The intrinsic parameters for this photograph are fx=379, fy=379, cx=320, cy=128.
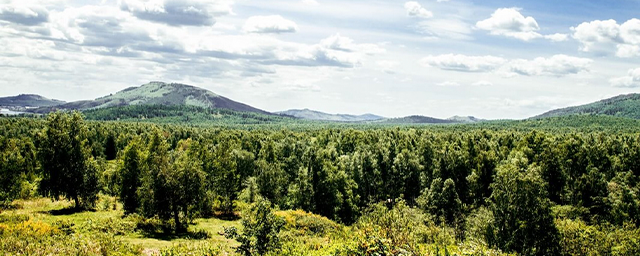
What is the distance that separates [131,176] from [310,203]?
95.3 feet

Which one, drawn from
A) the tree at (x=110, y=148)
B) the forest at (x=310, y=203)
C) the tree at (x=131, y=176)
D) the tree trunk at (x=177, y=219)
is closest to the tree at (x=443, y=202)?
the forest at (x=310, y=203)

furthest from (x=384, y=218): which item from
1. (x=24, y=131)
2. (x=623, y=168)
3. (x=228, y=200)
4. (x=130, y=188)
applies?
(x=24, y=131)

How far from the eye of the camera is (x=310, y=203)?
213 feet

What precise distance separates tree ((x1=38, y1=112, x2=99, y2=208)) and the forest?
0.11 meters

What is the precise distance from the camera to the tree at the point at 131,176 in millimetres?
45844

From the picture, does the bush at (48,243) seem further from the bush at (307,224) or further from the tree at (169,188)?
the bush at (307,224)

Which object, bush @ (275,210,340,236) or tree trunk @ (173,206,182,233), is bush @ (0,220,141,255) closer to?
tree trunk @ (173,206,182,233)

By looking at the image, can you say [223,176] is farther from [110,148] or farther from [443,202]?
[110,148]

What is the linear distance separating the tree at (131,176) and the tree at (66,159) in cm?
311

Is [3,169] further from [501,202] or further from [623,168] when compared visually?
[623,168]

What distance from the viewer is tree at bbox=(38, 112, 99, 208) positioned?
1677 inches

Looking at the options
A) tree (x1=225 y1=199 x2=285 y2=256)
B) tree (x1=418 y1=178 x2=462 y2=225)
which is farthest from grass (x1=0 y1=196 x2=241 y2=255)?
tree (x1=418 y1=178 x2=462 y2=225)

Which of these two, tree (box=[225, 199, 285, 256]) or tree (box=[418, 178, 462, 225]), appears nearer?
tree (box=[225, 199, 285, 256])

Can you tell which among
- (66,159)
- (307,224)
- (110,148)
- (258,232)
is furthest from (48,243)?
(110,148)
